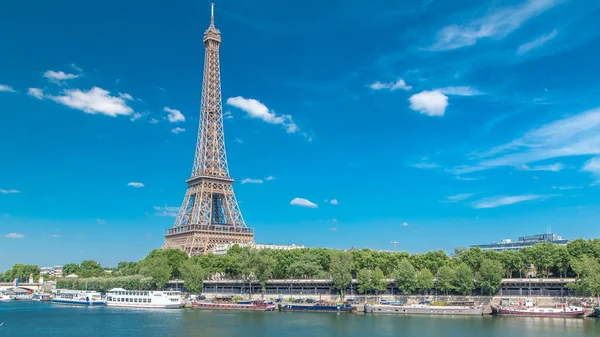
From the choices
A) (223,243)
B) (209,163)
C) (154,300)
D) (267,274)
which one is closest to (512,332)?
(267,274)

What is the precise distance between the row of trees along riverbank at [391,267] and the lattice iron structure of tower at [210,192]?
8.30m

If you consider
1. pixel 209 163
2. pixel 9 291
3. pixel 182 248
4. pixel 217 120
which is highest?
pixel 217 120

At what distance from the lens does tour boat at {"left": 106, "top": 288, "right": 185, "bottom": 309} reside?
286 feet

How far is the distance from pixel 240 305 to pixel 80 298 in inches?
1536

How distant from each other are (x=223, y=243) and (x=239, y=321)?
53.1m

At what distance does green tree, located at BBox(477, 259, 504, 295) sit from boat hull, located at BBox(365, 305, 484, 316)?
394 cm

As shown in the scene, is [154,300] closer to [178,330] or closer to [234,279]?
[234,279]

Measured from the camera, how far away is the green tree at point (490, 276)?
70.9m

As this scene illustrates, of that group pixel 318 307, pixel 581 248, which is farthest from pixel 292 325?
pixel 581 248

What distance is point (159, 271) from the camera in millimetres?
98625

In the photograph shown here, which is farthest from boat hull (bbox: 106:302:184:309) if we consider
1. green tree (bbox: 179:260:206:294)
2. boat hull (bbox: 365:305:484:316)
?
boat hull (bbox: 365:305:484:316)

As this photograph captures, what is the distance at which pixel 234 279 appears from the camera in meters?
98.4

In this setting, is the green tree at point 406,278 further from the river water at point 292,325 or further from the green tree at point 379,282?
the river water at point 292,325

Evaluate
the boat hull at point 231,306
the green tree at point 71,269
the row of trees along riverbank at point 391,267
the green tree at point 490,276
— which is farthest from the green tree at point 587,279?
the green tree at point 71,269
